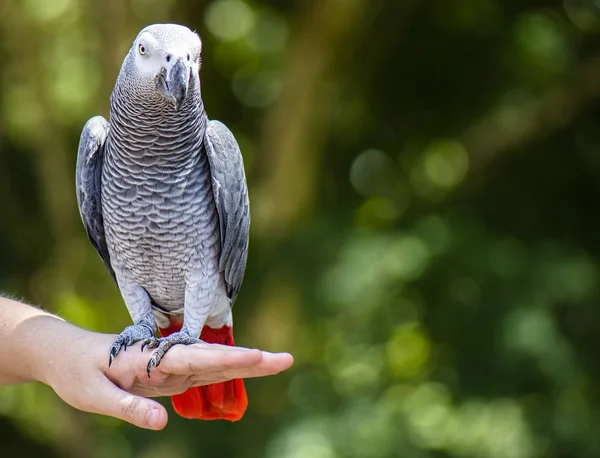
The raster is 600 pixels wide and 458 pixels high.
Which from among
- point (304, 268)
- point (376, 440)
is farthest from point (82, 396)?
point (376, 440)

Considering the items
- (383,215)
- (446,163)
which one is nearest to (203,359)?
(383,215)

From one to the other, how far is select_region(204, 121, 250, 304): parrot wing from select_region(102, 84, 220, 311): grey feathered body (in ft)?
0.07

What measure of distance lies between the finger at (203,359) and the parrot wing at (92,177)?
272 millimetres

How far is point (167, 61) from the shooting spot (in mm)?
851

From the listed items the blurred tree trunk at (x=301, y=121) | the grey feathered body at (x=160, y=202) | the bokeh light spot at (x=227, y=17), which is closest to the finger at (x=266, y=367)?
the grey feathered body at (x=160, y=202)

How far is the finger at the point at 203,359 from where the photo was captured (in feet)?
3.07

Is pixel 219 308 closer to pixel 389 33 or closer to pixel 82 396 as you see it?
pixel 82 396

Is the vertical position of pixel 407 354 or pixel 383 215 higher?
pixel 383 215

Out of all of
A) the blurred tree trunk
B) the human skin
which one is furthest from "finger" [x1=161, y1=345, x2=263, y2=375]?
the blurred tree trunk

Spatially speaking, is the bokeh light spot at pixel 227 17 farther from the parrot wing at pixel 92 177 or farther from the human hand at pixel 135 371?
the human hand at pixel 135 371

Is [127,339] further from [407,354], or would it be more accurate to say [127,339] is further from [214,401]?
[407,354]

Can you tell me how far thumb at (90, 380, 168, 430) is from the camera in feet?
3.31

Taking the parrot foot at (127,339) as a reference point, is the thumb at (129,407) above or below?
below

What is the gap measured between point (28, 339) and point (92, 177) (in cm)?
31
